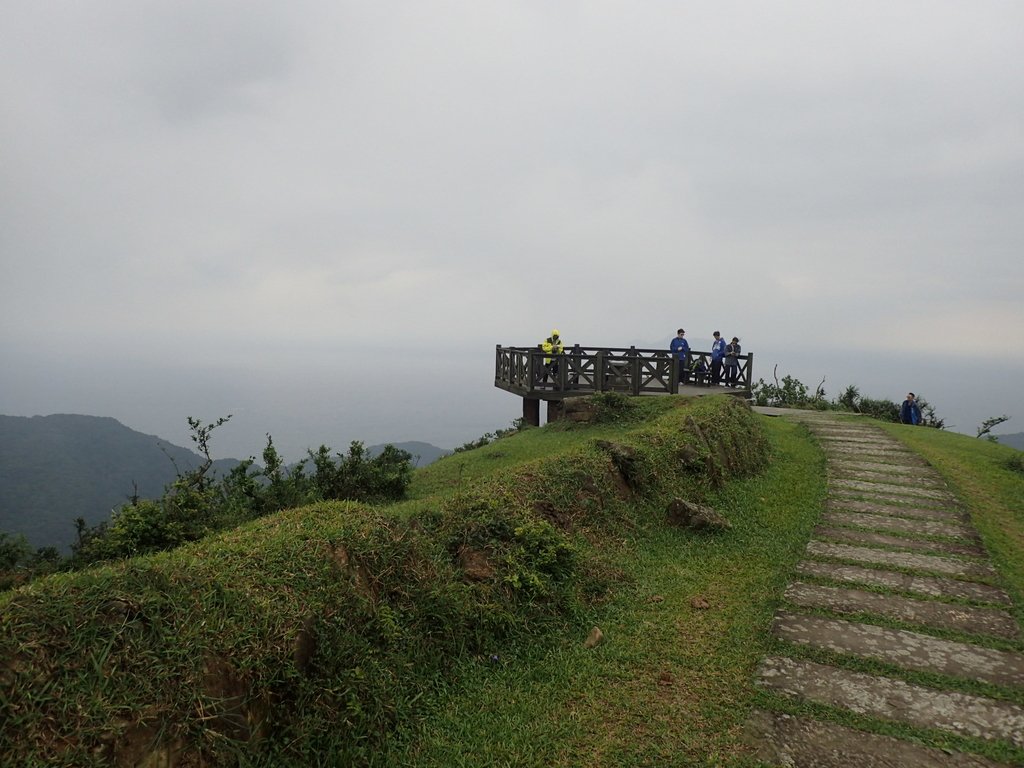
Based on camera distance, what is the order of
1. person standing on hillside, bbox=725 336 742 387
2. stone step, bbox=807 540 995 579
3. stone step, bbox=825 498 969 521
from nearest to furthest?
stone step, bbox=807 540 995 579 < stone step, bbox=825 498 969 521 < person standing on hillside, bbox=725 336 742 387

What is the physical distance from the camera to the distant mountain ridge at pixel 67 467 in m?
58.9

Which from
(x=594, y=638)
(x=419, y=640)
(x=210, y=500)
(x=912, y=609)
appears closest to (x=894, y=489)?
(x=912, y=609)

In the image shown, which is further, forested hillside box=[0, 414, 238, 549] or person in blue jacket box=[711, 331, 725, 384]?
forested hillside box=[0, 414, 238, 549]

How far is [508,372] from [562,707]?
1535cm

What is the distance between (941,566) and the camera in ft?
21.2

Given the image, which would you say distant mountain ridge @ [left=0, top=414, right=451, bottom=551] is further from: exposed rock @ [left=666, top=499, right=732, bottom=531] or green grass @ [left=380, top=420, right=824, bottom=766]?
green grass @ [left=380, top=420, right=824, bottom=766]


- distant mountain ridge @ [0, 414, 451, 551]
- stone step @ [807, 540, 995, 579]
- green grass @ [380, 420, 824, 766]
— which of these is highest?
stone step @ [807, 540, 995, 579]

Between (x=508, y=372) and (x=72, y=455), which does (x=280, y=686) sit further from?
(x=72, y=455)

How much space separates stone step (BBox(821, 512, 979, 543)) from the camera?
24.5 ft

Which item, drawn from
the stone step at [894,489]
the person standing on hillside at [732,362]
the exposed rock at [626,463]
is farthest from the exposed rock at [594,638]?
the person standing on hillside at [732,362]

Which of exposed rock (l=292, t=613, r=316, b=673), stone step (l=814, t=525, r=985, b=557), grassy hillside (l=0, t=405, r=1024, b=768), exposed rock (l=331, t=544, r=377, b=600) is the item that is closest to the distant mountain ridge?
stone step (l=814, t=525, r=985, b=557)

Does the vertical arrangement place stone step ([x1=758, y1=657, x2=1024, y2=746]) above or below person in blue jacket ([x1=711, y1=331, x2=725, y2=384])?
below

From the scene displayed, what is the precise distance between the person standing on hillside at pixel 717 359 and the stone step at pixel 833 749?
1709 centimetres

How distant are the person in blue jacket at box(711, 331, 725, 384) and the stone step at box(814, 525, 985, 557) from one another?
12789 millimetres
